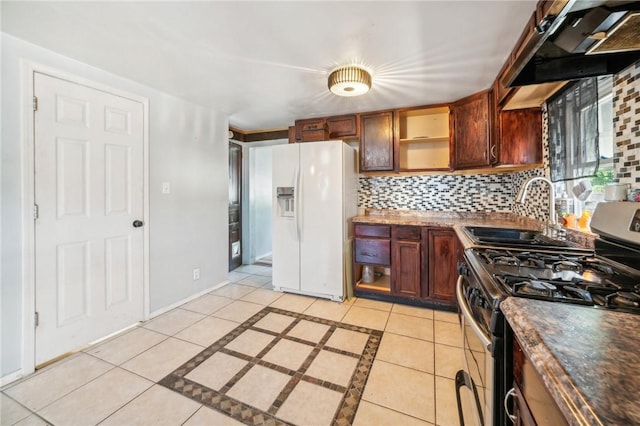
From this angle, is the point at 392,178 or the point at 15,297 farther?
the point at 392,178

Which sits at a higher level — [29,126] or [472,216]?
[29,126]

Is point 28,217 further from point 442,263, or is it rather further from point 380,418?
point 442,263

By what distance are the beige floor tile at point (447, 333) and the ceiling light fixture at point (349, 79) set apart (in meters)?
2.17

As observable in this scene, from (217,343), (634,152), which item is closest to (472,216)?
(634,152)

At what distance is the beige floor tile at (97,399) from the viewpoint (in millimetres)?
1381

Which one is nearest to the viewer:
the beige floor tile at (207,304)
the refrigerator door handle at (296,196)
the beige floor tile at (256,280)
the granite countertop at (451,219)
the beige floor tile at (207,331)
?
the beige floor tile at (207,331)

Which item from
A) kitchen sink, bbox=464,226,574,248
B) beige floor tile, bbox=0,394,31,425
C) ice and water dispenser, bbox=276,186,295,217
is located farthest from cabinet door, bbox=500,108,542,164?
beige floor tile, bbox=0,394,31,425

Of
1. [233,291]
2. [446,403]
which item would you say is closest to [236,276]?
[233,291]

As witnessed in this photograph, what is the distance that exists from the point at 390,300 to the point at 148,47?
3098 mm

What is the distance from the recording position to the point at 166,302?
8.57ft

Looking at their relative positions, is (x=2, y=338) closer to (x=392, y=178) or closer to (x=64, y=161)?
(x=64, y=161)

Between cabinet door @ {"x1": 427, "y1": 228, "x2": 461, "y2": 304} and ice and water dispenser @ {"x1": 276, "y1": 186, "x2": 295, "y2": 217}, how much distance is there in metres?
1.57

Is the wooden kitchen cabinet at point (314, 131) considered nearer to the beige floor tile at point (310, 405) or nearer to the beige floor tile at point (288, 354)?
the beige floor tile at point (288, 354)

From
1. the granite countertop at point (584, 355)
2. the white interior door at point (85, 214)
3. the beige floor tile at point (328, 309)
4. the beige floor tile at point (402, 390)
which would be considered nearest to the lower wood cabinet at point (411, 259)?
the beige floor tile at point (328, 309)
